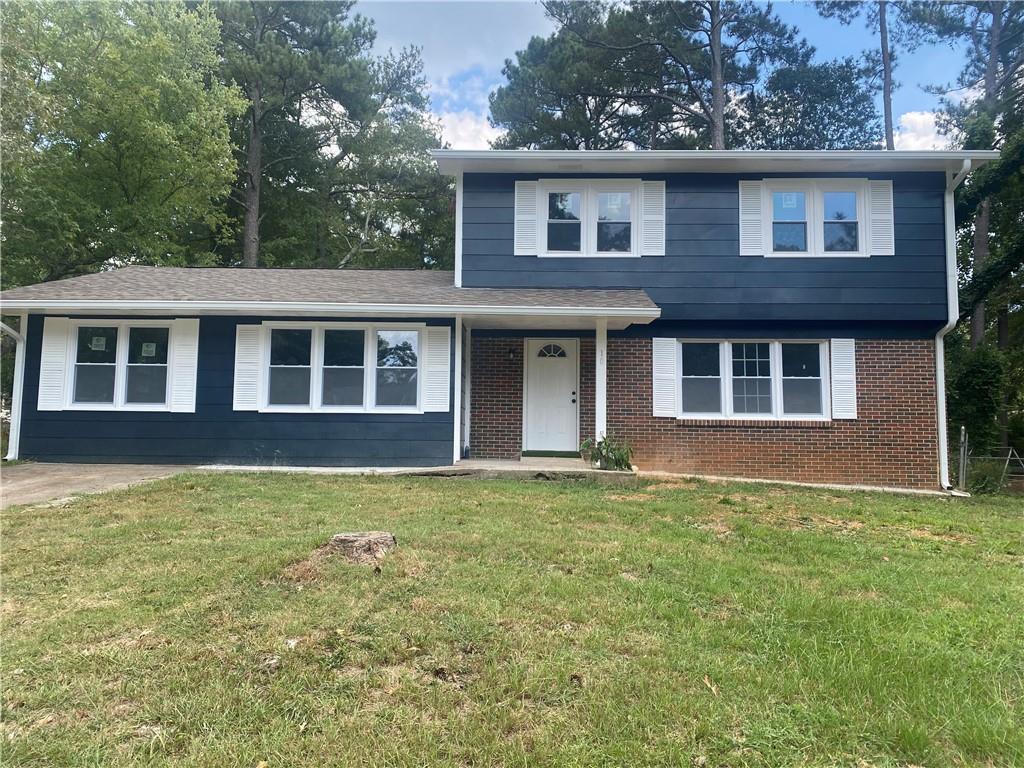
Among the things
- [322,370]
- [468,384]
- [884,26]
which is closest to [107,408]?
[322,370]

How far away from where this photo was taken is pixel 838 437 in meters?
9.25

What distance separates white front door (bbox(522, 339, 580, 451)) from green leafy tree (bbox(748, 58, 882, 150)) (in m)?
14.2

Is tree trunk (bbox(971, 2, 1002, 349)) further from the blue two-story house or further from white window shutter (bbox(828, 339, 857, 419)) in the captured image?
white window shutter (bbox(828, 339, 857, 419))

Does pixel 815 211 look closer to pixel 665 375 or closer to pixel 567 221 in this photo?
pixel 665 375

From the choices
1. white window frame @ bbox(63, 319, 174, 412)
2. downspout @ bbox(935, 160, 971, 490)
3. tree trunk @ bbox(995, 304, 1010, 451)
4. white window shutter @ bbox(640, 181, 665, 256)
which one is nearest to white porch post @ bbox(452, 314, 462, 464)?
white window shutter @ bbox(640, 181, 665, 256)

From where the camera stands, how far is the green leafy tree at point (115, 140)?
1525 centimetres

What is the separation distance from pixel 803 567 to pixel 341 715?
3.42 meters

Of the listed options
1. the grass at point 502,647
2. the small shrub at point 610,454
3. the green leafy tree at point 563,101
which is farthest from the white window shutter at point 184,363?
the green leafy tree at point 563,101

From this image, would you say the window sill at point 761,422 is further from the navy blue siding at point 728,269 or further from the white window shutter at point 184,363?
the white window shutter at point 184,363

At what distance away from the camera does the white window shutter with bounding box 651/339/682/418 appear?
9469mm

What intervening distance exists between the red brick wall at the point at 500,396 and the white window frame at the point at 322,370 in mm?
1285

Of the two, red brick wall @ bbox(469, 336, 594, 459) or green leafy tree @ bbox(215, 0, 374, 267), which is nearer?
red brick wall @ bbox(469, 336, 594, 459)

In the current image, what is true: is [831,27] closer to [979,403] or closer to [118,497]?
[979,403]

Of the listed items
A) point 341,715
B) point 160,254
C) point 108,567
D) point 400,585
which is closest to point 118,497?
point 108,567
